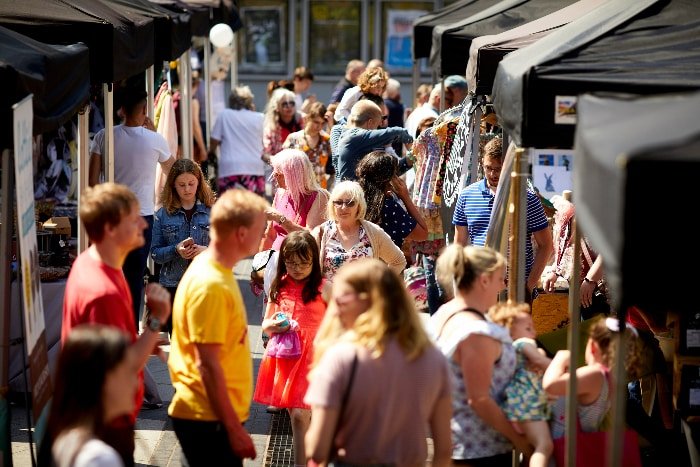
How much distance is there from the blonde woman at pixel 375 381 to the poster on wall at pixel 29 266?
5.40 feet

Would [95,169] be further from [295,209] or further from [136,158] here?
[295,209]

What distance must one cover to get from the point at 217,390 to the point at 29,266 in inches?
51.4

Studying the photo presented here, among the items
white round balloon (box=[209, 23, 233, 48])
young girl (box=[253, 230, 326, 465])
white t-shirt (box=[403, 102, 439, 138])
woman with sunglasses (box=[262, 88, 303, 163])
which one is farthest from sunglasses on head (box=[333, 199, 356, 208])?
white round balloon (box=[209, 23, 233, 48])

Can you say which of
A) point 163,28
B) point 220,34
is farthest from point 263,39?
point 163,28

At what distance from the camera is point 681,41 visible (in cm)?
553

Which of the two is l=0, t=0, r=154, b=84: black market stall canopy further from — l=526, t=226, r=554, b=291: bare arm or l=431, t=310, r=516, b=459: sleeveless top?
l=431, t=310, r=516, b=459: sleeveless top

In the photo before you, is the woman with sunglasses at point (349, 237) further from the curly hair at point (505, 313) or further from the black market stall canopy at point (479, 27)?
the black market stall canopy at point (479, 27)

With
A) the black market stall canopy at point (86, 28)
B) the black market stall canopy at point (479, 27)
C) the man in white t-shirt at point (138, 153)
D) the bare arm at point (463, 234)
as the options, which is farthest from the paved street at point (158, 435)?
the black market stall canopy at point (479, 27)

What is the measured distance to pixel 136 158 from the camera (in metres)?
9.05

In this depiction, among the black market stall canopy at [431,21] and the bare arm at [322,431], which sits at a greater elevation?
the black market stall canopy at [431,21]

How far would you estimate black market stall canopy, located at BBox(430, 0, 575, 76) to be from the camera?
31.1 feet

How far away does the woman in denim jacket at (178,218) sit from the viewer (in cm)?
777

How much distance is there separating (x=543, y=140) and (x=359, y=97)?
20.6ft

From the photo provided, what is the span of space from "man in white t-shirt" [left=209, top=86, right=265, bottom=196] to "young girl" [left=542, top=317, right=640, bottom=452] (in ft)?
29.0
